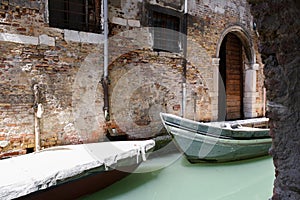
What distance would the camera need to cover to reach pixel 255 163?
4422 millimetres

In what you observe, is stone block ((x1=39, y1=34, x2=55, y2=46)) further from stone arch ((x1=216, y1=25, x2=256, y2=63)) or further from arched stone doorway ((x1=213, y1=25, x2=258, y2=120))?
stone arch ((x1=216, y1=25, x2=256, y2=63))

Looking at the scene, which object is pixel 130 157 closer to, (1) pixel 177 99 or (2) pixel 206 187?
(2) pixel 206 187

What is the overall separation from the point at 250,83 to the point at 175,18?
3164mm

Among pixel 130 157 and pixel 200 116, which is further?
pixel 200 116

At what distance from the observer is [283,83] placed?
0.75 meters

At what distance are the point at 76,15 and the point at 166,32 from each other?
6.55ft

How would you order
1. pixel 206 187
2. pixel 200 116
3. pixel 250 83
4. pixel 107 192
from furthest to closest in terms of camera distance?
pixel 250 83 → pixel 200 116 → pixel 206 187 → pixel 107 192

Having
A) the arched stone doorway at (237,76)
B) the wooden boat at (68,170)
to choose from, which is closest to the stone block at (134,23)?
the wooden boat at (68,170)

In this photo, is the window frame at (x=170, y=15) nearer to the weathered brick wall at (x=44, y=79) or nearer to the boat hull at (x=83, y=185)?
the weathered brick wall at (x=44, y=79)

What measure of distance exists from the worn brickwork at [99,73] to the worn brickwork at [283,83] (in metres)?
3.53

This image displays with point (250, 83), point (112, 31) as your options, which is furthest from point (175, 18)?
point (250, 83)

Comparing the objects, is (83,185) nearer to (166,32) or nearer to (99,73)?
(99,73)

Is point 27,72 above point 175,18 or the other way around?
the other way around

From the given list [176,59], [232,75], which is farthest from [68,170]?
[232,75]
